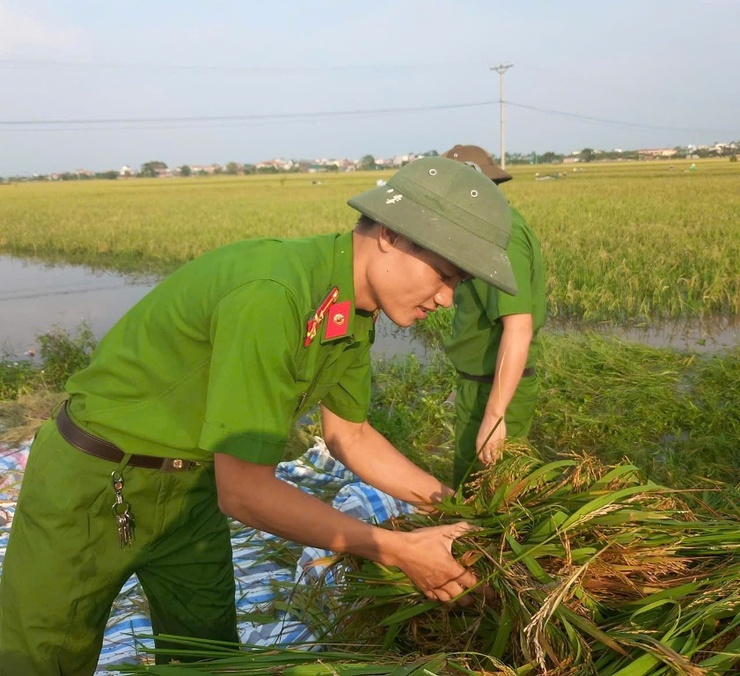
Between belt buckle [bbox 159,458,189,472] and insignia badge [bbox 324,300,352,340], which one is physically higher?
insignia badge [bbox 324,300,352,340]

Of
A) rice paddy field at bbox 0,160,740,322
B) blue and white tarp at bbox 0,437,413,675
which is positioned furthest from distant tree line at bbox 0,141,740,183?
blue and white tarp at bbox 0,437,413,675

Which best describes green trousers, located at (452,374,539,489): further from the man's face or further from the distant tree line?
the distant tree line

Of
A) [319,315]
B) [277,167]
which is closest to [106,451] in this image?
[319,315]

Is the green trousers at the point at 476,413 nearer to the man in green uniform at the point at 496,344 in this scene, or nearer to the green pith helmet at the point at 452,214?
the man in green uniform at the point at 496,344

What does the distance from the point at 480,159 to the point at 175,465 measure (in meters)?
1.59

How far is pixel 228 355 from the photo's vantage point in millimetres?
1150

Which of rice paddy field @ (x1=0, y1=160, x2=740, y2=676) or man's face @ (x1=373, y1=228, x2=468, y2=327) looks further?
man's face @ (x1=373, y1=228, x2=468, y2=327)

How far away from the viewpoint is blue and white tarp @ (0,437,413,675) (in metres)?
2.16

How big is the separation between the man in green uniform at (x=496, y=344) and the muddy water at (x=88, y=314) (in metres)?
3.38

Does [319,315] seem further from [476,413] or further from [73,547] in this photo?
[476,413]

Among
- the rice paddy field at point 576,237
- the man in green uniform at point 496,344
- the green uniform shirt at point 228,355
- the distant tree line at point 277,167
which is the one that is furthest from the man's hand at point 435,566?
the distant tree line at point 277,167

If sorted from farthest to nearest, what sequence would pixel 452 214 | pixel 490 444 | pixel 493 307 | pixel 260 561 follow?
pixel 260 561 → pixel 493 307 → pixel 490 444 → pixel 452 214

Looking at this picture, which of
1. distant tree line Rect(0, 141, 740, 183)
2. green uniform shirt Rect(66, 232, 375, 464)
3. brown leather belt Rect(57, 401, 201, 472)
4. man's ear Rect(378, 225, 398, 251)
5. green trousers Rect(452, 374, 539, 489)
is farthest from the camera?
distant tree line Rect(0, 141, 740, 183)

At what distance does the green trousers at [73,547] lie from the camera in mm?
1473
